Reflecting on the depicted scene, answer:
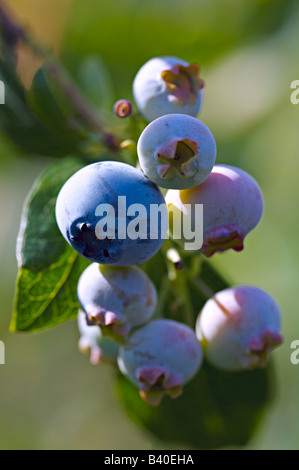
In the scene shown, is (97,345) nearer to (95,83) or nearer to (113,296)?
(113,296)

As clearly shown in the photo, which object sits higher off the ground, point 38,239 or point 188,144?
point 188,144

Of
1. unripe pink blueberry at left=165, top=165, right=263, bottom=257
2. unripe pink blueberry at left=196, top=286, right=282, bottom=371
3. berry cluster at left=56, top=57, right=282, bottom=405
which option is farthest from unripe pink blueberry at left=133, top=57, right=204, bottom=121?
unripe pink blueberry at left=196, top=286, right=282, bottom=371

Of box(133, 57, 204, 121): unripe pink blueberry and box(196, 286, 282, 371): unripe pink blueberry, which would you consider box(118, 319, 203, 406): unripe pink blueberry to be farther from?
box(133, 57, 204, 121): unripe pink blueberry

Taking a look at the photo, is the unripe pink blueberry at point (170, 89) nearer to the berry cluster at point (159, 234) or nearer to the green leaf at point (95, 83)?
the berry cluster at point (159, 234)
